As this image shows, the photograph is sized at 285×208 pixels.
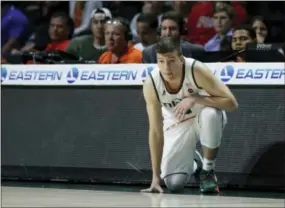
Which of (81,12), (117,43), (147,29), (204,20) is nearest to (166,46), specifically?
(117,43)

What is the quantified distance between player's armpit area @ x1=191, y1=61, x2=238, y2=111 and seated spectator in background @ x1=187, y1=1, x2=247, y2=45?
6.83 ft

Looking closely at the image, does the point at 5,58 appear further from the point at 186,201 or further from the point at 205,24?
the point at 186,201

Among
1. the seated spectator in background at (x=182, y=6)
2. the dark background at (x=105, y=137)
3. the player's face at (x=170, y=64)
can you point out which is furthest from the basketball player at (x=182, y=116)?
the seated spectator in background at (x=182, y=6)

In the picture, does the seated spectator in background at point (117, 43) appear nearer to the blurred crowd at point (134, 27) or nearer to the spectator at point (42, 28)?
the blurred crowd at point (134, 27)

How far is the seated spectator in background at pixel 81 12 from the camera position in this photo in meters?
9.24

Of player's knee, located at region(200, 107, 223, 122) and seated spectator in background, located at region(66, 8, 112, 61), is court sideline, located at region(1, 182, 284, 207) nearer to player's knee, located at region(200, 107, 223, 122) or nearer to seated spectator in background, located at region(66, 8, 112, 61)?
player's knee, located at region(200, 107, 223, 122)

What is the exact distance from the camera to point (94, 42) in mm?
8391

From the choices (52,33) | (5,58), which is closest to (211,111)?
(5,58)

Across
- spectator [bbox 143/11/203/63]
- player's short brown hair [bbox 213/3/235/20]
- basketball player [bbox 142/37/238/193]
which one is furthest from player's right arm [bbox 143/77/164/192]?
player's short brown hair [bbox 213/3/235/20]

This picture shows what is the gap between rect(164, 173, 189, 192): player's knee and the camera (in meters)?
6.62

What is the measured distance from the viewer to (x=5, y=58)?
796 cm

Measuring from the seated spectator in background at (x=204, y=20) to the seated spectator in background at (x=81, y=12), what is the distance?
1020 mm

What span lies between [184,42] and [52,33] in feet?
6.22

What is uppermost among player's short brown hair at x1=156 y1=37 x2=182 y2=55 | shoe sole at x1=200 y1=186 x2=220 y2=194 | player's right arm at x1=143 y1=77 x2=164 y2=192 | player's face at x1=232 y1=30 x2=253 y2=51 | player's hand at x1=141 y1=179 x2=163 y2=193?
player's short brown hair at x1=156 y1=37 x2=182 y2=55
